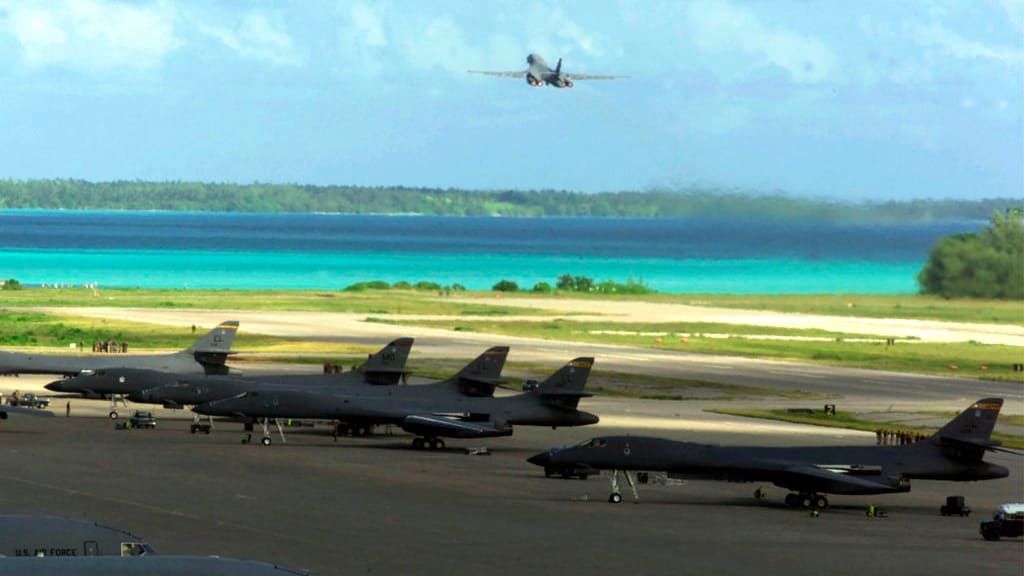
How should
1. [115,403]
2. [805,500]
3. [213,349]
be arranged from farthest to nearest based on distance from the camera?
[213,349]
[115,403]
[805,500]

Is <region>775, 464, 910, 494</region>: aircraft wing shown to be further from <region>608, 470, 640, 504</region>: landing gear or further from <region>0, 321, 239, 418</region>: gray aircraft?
<region>0, 321, 239, 418</region>: gray aircraft

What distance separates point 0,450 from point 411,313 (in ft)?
374

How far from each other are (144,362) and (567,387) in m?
30.1

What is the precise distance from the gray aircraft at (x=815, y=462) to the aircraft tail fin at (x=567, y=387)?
1501 cm

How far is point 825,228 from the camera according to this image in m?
157

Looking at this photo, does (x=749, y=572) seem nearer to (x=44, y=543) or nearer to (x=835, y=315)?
(x=44, y=543)

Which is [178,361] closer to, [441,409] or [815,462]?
[441,409]

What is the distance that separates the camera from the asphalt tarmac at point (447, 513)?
184 ft

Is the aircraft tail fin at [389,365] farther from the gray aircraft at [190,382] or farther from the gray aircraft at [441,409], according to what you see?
the gray aircraft at [441,409]

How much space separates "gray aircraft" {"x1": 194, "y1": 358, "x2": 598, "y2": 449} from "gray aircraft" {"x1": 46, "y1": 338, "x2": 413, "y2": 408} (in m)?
4.38

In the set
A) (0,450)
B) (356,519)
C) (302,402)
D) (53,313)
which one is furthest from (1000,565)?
(53,313)

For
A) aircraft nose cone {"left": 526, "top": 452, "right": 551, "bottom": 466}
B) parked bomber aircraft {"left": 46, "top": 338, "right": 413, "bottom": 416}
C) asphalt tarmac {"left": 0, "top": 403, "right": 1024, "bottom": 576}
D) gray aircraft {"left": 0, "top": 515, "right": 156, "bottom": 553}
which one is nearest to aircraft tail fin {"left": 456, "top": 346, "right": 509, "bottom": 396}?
asphalt tarmac {"left": 0, "top": 403, "right": 1024, "bottom": 576}

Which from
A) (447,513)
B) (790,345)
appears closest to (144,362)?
(447,513)

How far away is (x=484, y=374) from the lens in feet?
304
